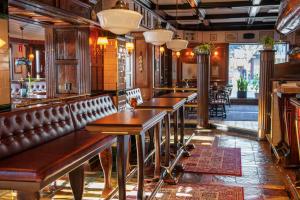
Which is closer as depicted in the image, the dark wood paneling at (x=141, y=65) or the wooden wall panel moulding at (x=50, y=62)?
the wooden wall panel moulding at (x=50, y=62)

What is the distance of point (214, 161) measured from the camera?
6184 millimetres

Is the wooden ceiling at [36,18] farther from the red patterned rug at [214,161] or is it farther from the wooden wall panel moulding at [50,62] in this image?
the red patterned rug at [214,161]

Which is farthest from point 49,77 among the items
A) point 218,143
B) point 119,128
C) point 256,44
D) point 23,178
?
point 256,44

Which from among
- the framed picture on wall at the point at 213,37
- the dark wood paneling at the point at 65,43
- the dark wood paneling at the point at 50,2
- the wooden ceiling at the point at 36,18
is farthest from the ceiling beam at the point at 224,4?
the framed picture on wall at the point at 213,37

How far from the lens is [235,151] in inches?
273

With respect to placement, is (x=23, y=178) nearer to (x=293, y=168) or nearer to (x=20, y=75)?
(x=293, y=168)

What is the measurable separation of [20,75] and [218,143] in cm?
1059

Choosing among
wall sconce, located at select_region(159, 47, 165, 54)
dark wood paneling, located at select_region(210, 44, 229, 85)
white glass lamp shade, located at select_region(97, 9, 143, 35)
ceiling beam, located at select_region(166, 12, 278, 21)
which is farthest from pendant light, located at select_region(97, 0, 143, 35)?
dark wood paneling, located at select_region(210, 44, 229, 85)

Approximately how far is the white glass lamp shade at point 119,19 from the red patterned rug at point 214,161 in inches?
109

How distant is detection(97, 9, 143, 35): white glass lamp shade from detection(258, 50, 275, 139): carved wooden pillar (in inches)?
182

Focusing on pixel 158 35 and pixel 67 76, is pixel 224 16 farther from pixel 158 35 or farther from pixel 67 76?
pixel 158 35

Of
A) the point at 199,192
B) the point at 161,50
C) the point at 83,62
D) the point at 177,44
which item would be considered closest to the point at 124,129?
the point at 199,192

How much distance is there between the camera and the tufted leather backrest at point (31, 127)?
10.5 feet

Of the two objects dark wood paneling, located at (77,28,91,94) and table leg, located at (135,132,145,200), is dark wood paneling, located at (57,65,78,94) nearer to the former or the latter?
dark wood paneling, located at (77,28,91,94)
